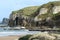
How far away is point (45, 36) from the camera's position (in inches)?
1113

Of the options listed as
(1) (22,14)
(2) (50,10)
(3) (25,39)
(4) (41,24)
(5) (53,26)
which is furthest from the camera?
(1) (22,14)

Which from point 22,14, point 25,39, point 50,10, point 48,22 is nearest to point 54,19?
point 48,22

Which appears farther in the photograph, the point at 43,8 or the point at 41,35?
the point at 43,8

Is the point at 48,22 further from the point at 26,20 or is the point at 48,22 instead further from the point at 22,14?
the point at 22,14

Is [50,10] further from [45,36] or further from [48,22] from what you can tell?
[45,36]

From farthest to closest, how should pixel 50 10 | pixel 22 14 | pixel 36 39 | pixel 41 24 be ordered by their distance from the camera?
pixel 22 14, pixel 50 10, pixel 41 24, pixel 36 39

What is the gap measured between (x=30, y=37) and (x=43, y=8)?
112828 mm

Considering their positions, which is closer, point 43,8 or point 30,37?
point 30,37

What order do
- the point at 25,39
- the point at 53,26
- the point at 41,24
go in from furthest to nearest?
the point at 41,24
the point at 53,26
the point at 25,39

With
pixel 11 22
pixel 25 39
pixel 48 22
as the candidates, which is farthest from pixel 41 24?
pixel 25 39

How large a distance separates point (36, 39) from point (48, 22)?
8746cm

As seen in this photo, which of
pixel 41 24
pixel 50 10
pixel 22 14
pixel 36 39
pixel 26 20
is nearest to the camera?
pixel 36 39

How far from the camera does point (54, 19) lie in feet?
376

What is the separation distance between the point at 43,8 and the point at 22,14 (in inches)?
1060
